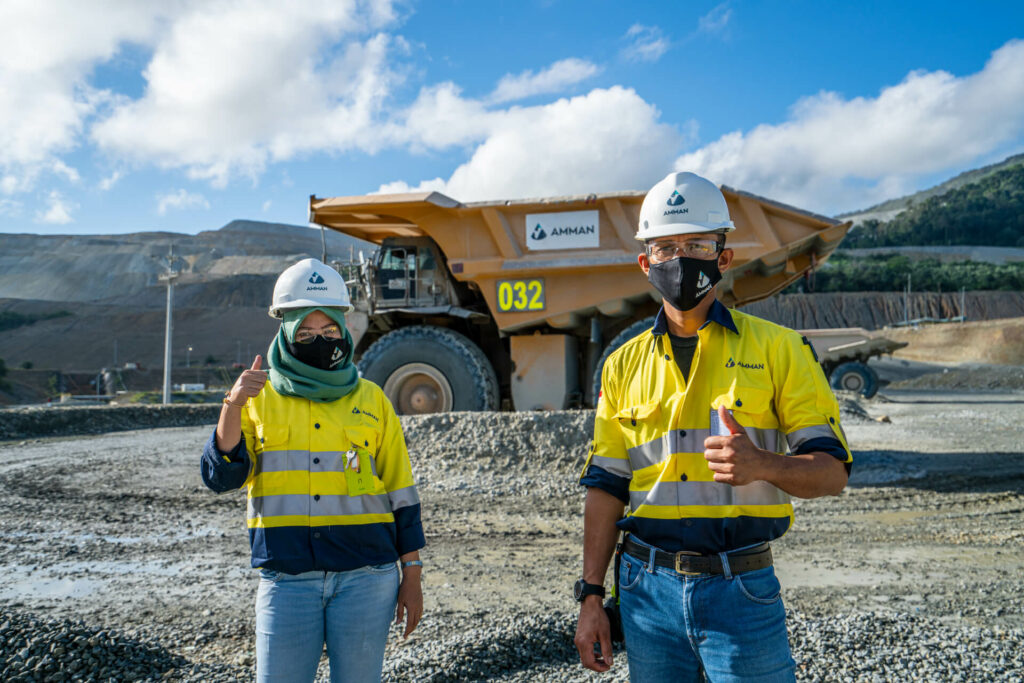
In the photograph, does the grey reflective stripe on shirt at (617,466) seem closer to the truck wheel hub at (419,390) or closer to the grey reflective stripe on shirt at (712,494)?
the grey reflective stripe on shirt at (712,494)

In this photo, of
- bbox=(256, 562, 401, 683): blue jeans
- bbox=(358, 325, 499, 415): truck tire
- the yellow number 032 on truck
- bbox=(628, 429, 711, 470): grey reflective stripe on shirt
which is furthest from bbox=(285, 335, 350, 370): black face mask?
bbox=(358, 325, 499, 415): truck tire

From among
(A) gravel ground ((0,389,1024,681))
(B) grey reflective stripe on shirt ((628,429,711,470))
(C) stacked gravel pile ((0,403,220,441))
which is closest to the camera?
(B) grey reflective stripe on shirt ((628,429,711,470))

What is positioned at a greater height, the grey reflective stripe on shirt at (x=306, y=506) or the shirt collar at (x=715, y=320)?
the shirt collar at (x=715, y=320)

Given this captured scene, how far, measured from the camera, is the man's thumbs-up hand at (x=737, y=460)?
1.69 metres

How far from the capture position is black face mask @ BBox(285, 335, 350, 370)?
2457 millimetres

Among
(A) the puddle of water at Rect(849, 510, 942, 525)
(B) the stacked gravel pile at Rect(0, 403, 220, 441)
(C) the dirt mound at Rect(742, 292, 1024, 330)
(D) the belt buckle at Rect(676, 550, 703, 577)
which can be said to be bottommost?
(A) the puddle of water at Rect(849, 510, 942, 525)

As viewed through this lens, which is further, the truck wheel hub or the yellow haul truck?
the truck wheel hub

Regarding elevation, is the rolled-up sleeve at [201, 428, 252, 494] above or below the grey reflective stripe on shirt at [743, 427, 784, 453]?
below

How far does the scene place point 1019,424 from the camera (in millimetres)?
14930

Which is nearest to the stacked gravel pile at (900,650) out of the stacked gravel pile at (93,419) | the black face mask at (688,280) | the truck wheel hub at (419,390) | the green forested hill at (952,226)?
the black face mask at (688,280)

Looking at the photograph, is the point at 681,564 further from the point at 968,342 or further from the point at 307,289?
the point at 968,342

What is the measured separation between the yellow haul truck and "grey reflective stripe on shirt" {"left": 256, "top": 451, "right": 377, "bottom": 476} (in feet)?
22.3

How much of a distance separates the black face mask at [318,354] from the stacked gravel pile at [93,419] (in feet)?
53.8

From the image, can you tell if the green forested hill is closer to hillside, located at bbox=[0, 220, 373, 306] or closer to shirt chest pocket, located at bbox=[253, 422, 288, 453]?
hillside, located at bbox=[0, 220, 373, 306]
